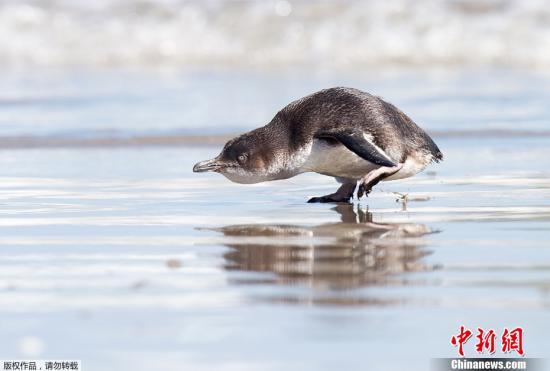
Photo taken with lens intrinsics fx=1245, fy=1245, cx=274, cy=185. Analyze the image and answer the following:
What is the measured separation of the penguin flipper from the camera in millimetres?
6898

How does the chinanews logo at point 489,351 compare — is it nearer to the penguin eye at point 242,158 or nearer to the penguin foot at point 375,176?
the penguin foot at point 375,176

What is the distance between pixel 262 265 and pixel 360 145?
179 cm

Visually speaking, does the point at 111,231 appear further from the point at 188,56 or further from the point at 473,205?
the point at 188,56

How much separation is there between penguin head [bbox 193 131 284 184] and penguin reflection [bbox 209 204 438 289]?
0.65m

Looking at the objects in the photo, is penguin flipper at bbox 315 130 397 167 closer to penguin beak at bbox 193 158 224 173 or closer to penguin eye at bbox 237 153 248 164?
penguin eye at bbox 237 153 248 164

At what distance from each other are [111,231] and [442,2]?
1562 cm

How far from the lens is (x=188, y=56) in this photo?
19.9 meters

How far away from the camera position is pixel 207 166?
7012mm

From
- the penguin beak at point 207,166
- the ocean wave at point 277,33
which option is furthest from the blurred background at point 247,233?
the ocean wave at point 277,33

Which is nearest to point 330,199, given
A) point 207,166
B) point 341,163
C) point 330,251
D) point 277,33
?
point 341,163

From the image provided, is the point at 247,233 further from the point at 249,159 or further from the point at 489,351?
the point at 489,351

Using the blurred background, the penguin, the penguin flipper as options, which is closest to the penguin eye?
the penguin

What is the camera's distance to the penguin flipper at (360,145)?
6898 millimetres

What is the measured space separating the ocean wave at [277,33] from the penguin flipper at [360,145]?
11736mm
